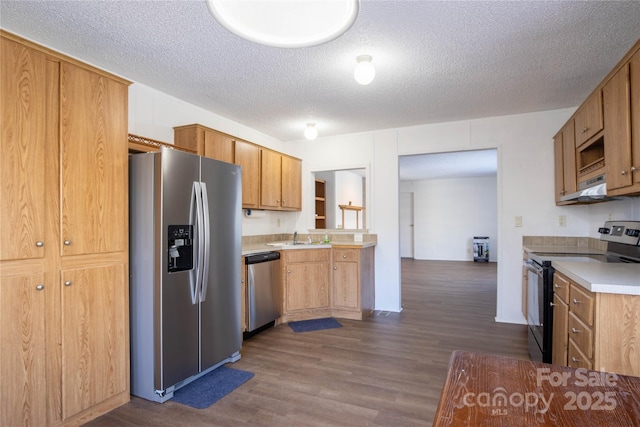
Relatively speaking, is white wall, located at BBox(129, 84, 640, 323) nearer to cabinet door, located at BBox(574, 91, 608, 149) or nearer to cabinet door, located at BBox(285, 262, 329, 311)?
cabinet door, located at BBox(574, 91, 608, 149)

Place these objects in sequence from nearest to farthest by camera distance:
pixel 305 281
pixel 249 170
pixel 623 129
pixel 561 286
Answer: pixel 623 129 < pixel 561 286 < pixel 249 170 < pixel 305 281

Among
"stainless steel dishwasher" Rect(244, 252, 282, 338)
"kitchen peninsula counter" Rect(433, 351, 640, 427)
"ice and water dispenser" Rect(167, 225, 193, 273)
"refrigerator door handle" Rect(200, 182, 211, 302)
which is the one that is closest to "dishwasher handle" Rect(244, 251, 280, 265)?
"stainless steel dishwasher" Rect(244, 252, 282, 338)

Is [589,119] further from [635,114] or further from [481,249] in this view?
[481,249]

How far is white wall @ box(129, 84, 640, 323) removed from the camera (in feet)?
10.7

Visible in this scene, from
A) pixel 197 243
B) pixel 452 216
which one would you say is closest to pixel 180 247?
pixel 197 243

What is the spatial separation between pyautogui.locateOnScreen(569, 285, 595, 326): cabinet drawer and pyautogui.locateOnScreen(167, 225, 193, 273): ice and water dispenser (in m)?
2.35

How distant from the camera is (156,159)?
87.9 inches

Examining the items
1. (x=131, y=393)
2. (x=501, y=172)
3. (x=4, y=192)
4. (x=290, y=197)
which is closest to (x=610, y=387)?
(x=4, y=192)

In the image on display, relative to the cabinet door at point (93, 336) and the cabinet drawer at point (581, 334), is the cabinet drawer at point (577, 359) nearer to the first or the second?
the cabinet drawer at point (581, 334)

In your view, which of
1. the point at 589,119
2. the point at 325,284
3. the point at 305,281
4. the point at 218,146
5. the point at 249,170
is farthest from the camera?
the point at 325,284

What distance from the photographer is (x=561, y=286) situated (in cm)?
212

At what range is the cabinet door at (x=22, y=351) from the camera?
→ 1.66m

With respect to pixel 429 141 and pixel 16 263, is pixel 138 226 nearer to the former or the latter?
pixel 16 263

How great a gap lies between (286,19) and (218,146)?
6.21 ft
